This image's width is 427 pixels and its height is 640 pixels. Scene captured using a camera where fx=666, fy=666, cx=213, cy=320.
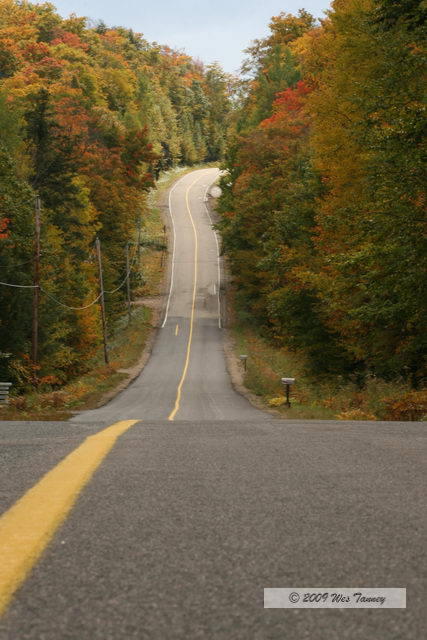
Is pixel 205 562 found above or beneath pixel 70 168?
beneath

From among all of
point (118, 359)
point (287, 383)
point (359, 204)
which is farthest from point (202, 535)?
point (118, 359)

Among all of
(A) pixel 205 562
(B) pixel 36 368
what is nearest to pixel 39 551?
(A) pixel 205 562

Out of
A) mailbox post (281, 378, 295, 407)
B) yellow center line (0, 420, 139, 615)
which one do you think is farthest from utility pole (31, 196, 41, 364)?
yellow center line (0, 420, 139, 615)

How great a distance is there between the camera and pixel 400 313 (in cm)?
1884

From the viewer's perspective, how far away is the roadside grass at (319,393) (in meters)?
15.4

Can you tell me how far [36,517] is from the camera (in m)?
2.52

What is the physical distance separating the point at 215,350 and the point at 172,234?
42.3 meters

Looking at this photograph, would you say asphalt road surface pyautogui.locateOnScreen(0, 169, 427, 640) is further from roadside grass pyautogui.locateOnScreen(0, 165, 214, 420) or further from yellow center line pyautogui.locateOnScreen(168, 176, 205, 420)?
yellow center line pyautogui.locateOnScreen(168, 176, 205, 420)

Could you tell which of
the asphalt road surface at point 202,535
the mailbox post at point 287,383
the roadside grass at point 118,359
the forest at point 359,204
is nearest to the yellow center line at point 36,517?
the asphalt road surface at point 202,535

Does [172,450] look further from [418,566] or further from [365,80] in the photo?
[365,80]

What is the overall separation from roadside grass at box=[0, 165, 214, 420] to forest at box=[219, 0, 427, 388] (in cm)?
951

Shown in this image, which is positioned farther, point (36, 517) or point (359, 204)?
point (359, 204)

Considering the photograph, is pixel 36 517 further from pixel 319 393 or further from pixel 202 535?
pixel 319 393

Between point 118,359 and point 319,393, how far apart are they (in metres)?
24.8
